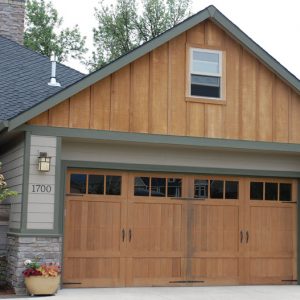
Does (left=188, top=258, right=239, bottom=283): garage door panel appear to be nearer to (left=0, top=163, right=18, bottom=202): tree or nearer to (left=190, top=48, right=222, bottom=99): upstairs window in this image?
(left=190, top=48, right=222, bottom=99): upstairs window

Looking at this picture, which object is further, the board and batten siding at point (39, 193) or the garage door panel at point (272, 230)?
the garage door panel at point (272, 230)

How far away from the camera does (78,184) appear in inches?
512

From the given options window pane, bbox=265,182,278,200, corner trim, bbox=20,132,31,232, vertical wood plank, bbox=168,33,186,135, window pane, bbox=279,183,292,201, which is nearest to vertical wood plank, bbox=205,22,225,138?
vertical wood plank, bbox=168,33,186,135

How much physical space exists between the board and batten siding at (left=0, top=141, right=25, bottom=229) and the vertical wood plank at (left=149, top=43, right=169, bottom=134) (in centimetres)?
255

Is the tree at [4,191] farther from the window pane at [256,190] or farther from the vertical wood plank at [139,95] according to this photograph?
the window pane at [256,190]

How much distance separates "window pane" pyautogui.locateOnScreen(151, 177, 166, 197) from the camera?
13.5 m

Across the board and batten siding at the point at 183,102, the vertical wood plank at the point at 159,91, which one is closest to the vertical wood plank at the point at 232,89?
the board and batten siding at the point at 183,102

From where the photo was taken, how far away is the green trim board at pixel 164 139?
12.1 m

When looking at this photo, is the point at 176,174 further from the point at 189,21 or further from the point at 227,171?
the point at 189,21

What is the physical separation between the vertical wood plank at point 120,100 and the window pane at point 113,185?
118 cm

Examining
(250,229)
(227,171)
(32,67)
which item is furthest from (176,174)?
(32,67)

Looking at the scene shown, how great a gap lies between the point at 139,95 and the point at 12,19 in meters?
8.72

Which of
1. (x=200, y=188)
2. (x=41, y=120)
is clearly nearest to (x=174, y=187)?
(x=200, y=188)

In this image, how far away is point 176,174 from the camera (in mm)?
13664
